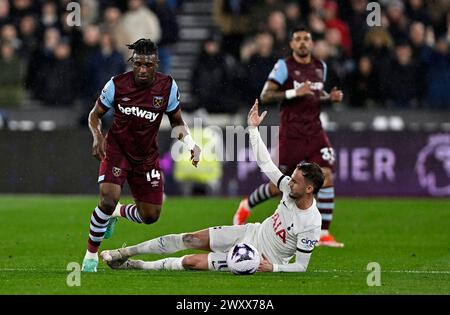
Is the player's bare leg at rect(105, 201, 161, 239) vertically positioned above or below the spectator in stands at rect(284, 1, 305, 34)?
below

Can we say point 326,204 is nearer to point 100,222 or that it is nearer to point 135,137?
point 135,137

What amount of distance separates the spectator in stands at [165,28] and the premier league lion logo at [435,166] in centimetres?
541

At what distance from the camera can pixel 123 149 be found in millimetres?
12555

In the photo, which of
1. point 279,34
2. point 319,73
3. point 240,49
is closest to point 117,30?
point 240,49

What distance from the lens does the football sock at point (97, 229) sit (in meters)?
12.2

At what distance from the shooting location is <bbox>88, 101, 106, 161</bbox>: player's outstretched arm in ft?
39.0

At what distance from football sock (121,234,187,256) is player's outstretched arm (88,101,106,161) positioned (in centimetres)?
93

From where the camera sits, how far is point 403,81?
23219mm

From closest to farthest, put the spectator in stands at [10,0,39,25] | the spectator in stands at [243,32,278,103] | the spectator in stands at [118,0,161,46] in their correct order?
the spectator in stands at [243,32,278,103], the spectator in stands at [118,0,161,46], the spectator in stands at [10,0,39,25]

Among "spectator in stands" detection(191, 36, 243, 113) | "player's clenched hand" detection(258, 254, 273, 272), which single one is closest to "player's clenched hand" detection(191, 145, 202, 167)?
"player's clenched hand" detection(258, 254, 273, 272)

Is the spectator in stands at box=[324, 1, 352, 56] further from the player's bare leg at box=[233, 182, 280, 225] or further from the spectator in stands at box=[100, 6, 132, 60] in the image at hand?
the player's bare leg at box=[233, 182, 280, 225]

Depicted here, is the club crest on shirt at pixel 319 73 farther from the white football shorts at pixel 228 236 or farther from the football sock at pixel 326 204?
the white football shorts at pixel 228 236

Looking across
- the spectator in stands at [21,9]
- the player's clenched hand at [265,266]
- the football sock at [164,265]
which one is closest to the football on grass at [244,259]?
the player's clenched hand at [265,266]
